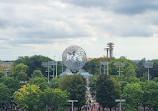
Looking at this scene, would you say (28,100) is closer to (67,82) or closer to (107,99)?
(67,82)

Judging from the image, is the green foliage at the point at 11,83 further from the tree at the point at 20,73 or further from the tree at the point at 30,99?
the tree at the point at 20,73

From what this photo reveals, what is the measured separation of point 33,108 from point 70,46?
91.6 feet

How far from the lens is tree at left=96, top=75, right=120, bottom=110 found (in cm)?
4156

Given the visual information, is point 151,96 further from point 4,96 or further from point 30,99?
point 4,96

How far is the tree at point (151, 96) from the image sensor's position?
1565 inches

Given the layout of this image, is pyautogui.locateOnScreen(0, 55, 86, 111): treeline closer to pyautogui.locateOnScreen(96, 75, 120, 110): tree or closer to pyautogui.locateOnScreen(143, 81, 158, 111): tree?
pyautogui.locateOnScreen(96, 75, 120, 110): tree

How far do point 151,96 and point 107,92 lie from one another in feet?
25.8

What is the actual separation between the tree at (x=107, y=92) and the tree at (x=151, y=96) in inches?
199

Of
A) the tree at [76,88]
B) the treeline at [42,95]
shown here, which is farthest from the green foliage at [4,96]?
the tree at [76,88]

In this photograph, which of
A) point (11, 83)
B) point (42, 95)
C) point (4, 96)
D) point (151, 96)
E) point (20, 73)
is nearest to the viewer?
point (42, 95)

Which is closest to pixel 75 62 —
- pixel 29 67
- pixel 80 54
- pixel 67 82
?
pixel 80 54

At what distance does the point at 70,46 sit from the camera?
6231 centimetres

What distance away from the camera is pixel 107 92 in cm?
4153

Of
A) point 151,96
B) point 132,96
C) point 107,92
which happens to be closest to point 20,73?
point 107,92
